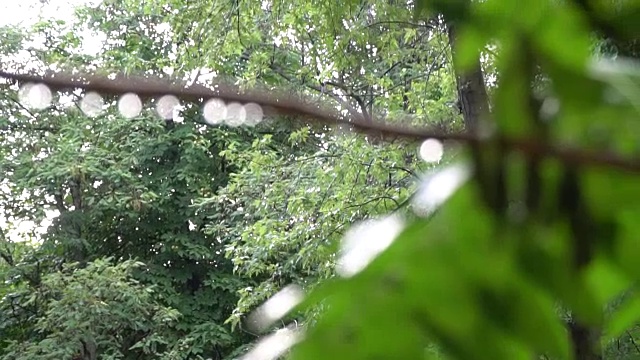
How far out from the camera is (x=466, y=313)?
152 mm

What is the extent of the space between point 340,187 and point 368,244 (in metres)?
1.89

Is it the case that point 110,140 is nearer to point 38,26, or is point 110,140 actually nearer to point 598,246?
point 38,26

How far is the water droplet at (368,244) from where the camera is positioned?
148mm

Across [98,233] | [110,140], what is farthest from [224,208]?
[98,233]

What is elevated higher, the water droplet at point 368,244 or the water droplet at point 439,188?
the water droplet at point 439,188

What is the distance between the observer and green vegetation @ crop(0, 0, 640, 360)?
144mm

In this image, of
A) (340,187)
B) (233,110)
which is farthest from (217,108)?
(340,187)

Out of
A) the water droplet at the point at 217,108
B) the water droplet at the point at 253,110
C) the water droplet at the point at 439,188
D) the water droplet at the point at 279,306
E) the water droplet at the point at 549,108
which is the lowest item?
the water droplet at the point at 279,306

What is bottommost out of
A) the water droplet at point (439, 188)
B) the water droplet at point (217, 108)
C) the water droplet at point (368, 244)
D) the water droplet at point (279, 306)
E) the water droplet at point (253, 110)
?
the water droplet at point (279, 306)

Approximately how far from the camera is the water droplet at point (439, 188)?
14 centimetres

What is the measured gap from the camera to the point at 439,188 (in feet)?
0.49

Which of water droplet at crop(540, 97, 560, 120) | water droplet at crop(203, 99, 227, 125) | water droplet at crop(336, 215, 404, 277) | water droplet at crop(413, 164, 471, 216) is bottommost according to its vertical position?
water droplet at crop(336, 215, 404, 277)

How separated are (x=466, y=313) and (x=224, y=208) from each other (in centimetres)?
269

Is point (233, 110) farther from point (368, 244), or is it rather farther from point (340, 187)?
point (340, 187)
